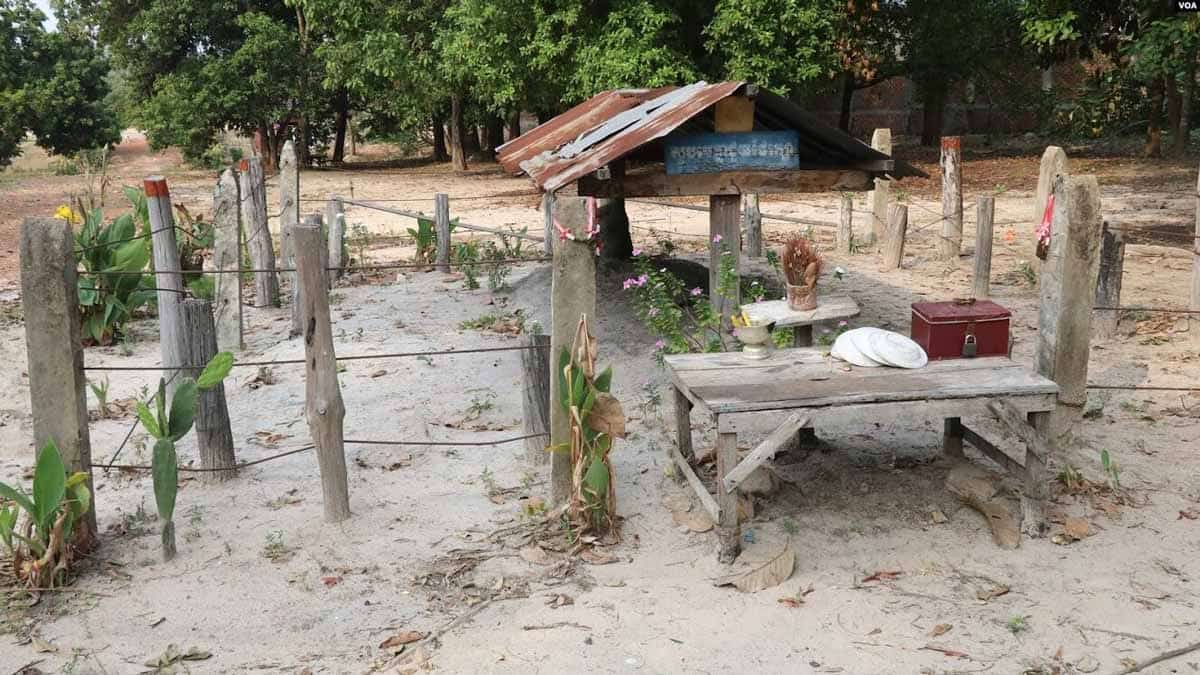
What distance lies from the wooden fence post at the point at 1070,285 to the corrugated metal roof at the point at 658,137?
2159 millimetres

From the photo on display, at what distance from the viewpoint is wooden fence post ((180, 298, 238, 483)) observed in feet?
19.7

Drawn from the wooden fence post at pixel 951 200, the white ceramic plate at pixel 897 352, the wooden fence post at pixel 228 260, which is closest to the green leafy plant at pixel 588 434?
the white ceramic plate at pixel 897 352

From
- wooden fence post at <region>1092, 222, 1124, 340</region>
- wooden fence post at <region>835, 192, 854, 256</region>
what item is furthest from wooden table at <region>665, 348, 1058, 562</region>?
wooden fence post at <region>835, 192, 854, 256</region>

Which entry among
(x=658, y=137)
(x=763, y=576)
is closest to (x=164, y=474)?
(x=763, y=576)

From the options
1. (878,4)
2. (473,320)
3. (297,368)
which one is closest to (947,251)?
(473,320)

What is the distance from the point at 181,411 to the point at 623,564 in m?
2.14

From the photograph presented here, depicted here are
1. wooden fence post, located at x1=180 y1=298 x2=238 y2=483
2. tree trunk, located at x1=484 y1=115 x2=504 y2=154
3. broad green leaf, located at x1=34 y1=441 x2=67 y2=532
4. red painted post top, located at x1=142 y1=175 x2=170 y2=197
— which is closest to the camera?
broad green leaf, located at x1=34 y1=441 x2=67 y2=532

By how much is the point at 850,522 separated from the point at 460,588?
1823 millimetres

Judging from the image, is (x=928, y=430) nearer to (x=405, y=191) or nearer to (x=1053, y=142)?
(x=405, y=191)

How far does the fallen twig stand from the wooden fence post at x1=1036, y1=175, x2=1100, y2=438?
1478 millimetres

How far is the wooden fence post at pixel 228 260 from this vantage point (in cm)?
918

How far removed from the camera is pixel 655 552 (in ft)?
17.0

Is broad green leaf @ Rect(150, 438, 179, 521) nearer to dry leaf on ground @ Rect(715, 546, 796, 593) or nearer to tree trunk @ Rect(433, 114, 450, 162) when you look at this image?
dry leaf on ground @ Rect(715, 546, 796, 593)

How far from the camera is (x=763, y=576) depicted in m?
4.84
